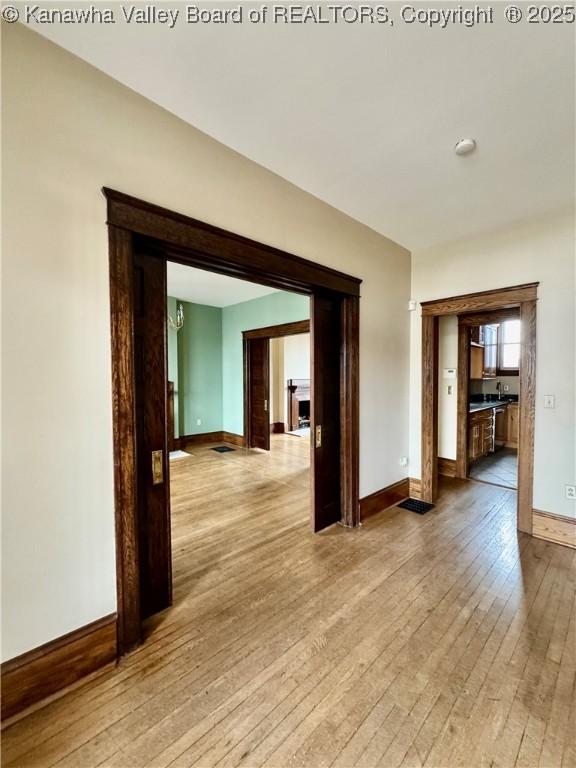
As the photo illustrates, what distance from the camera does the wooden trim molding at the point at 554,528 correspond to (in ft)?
8.75

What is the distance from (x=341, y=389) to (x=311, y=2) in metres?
2.39

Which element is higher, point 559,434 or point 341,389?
point 341,389

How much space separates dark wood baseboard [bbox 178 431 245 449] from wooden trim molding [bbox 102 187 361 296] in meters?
4.47

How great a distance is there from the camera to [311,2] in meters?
1.29

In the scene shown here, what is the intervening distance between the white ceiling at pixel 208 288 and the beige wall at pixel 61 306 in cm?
267

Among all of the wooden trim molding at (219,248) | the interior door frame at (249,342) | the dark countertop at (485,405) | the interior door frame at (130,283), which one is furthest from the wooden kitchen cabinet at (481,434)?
the interior door frame at (130,283)

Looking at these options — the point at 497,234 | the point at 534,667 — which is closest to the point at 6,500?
the point at 534,667

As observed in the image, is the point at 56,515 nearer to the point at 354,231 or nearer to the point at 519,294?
the point at 354,231

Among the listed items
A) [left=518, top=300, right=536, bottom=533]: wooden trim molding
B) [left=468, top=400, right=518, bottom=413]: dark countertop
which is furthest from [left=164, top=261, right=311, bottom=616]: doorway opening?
[left=468, top=400, right=518, bottom=413]: dark countertop

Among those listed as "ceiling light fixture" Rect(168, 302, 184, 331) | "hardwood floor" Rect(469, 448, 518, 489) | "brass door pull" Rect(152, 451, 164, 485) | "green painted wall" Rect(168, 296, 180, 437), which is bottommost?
"hardwood floor" Rect(469, 448, 518, 489)

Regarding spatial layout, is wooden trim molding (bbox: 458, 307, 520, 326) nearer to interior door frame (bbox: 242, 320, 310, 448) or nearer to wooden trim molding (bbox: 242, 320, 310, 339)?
wooden trim molding (bbox: 242, 320, 310, 339)

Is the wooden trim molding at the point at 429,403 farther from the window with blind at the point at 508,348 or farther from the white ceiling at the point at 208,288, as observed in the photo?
the window with blind at the point at 508,348

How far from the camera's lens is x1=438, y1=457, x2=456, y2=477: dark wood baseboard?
451cm

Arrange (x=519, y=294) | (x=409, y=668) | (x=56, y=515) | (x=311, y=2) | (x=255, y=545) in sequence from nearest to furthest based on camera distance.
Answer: (x=311, y=2) → (x=56, y=515) → (x=409, y=668) → (x=255, y=545) → (x=519, y=294)
